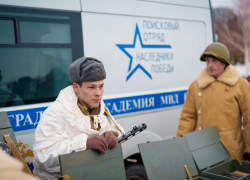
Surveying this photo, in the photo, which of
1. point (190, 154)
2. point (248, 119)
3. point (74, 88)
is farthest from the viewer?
point (248, 119)

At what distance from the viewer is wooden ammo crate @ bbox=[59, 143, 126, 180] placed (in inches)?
66.8

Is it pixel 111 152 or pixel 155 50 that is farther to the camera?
pixel 155 50

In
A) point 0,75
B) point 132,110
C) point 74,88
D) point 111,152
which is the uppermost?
point 0,75

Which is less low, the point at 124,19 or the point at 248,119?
the point at 124,19

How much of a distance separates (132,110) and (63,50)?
1152 millimetres

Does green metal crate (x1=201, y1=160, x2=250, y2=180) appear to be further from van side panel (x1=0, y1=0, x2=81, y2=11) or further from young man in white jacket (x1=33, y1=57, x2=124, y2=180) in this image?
van side panel (x1=0, y1=0, x2=81, y2=11)

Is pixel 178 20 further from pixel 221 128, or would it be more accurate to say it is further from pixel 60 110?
pixel 60 110

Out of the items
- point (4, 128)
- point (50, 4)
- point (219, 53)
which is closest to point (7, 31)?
point (50, 4)

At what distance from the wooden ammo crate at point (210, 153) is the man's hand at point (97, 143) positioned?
975 millimetres

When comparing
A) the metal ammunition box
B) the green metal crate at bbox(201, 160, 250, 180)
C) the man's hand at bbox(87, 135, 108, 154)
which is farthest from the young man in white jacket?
the green metal crate at bbox(201, 160, 250, 180)

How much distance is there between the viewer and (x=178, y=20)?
11.9 ft

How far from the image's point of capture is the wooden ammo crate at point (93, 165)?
1696 millimetres

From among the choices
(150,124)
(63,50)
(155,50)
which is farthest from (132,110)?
(63,50)

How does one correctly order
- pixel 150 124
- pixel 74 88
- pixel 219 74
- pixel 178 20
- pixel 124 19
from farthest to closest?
pixel 178 20
pixel 150 124
pixel 124 19
pixel 219 74
pixel 74 88
